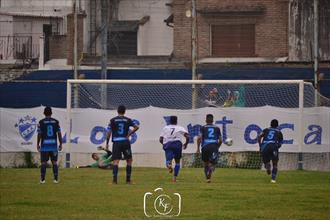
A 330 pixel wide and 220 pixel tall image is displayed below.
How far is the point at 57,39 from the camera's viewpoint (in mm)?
46031

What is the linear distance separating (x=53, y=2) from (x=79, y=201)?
2858 centimetres

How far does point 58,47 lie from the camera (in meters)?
45.8

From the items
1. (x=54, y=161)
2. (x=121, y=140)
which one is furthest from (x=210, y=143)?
(x=54, y=161)

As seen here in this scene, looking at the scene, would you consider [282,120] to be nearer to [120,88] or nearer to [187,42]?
[120,88]

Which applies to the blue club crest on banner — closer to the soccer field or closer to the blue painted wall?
the blue painted wall

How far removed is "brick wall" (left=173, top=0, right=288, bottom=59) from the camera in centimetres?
4403

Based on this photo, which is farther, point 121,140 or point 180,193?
point 121,140

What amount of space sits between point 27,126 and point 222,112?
241 inches

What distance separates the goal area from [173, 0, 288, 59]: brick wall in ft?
31.8

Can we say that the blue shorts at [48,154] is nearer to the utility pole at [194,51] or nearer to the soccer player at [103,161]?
the soccer player at [103,161]

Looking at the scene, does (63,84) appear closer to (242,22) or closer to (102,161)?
(102,161)

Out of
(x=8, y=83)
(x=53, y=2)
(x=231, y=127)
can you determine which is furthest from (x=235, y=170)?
(x=53, y=2)

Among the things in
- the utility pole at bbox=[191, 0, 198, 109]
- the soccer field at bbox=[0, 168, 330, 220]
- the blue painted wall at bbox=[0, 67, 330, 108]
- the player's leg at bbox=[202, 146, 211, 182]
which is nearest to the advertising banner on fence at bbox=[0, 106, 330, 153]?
the utility pole at bbox=[191, 0, 198, 109]

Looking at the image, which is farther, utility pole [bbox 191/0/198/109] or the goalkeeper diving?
the goalkeeper diving
